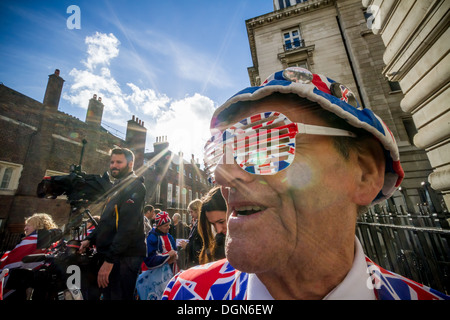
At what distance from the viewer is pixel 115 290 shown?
282cm

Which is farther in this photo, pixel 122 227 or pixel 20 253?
pixel 20 253

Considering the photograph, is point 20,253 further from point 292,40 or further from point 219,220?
point 292,40

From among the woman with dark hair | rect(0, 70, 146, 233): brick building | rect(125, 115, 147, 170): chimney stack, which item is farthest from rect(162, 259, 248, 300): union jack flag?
A: rect(125, 115, 147, 170): chimney stack

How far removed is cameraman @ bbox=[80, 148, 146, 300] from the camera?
2744 mm

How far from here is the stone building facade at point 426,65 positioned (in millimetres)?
3836

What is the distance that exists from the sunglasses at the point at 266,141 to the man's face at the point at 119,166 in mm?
3168

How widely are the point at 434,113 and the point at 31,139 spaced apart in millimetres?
20322

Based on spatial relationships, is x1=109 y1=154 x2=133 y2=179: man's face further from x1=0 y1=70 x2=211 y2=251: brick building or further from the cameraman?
x1=0 y1=70 x2=211 y2=251: brick building

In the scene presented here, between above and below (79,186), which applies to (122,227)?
below

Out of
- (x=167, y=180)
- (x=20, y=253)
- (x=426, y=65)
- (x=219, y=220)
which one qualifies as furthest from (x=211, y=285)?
(x=167, y=180)

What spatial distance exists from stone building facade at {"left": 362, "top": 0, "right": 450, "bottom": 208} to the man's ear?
15.2 feet

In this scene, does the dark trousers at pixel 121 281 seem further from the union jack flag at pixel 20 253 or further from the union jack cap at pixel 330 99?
the union jack cap at pixel 330 99

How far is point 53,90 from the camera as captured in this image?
14867mm

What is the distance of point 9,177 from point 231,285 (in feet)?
58.6
